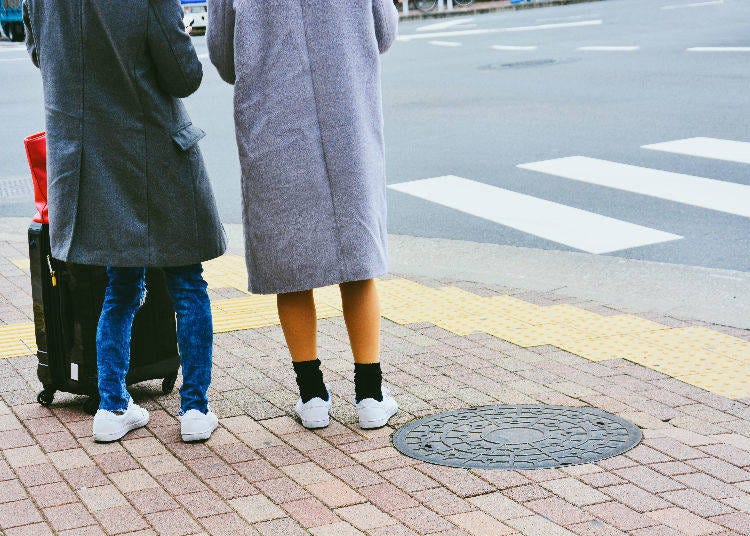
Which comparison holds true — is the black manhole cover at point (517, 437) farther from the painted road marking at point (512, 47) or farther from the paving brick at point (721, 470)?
the painted road marking at point (512, 47)

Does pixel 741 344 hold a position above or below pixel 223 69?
below

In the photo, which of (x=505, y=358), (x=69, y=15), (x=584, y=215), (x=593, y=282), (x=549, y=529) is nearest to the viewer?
(x=549, y=529)

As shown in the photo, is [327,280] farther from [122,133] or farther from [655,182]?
[655,182]

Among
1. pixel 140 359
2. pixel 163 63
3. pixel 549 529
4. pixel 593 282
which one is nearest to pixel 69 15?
pixel 163 63

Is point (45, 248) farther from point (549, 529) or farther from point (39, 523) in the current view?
point (549, 529)

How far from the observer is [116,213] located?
4.29m

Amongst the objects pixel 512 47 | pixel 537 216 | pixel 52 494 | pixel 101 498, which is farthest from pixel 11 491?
pixel 512 47

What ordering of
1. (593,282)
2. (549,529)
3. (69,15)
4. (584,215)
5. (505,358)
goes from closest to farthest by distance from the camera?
(549,529)
(69,15)
(505,358)
(593,282)
(584,215)

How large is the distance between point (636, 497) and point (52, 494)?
72.9 inches

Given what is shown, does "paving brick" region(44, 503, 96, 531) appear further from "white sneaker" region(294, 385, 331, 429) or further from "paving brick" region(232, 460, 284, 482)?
"white sneaker" region(294, 385, 331, 429)

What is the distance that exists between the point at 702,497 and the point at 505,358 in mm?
1781

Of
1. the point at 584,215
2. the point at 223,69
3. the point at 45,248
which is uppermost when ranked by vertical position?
the point at 223,69

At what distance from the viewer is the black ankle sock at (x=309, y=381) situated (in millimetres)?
4625

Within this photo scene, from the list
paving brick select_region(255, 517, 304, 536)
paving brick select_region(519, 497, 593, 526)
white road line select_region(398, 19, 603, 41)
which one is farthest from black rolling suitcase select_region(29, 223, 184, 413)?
white road line select_region(398, 19, 603, 41)
